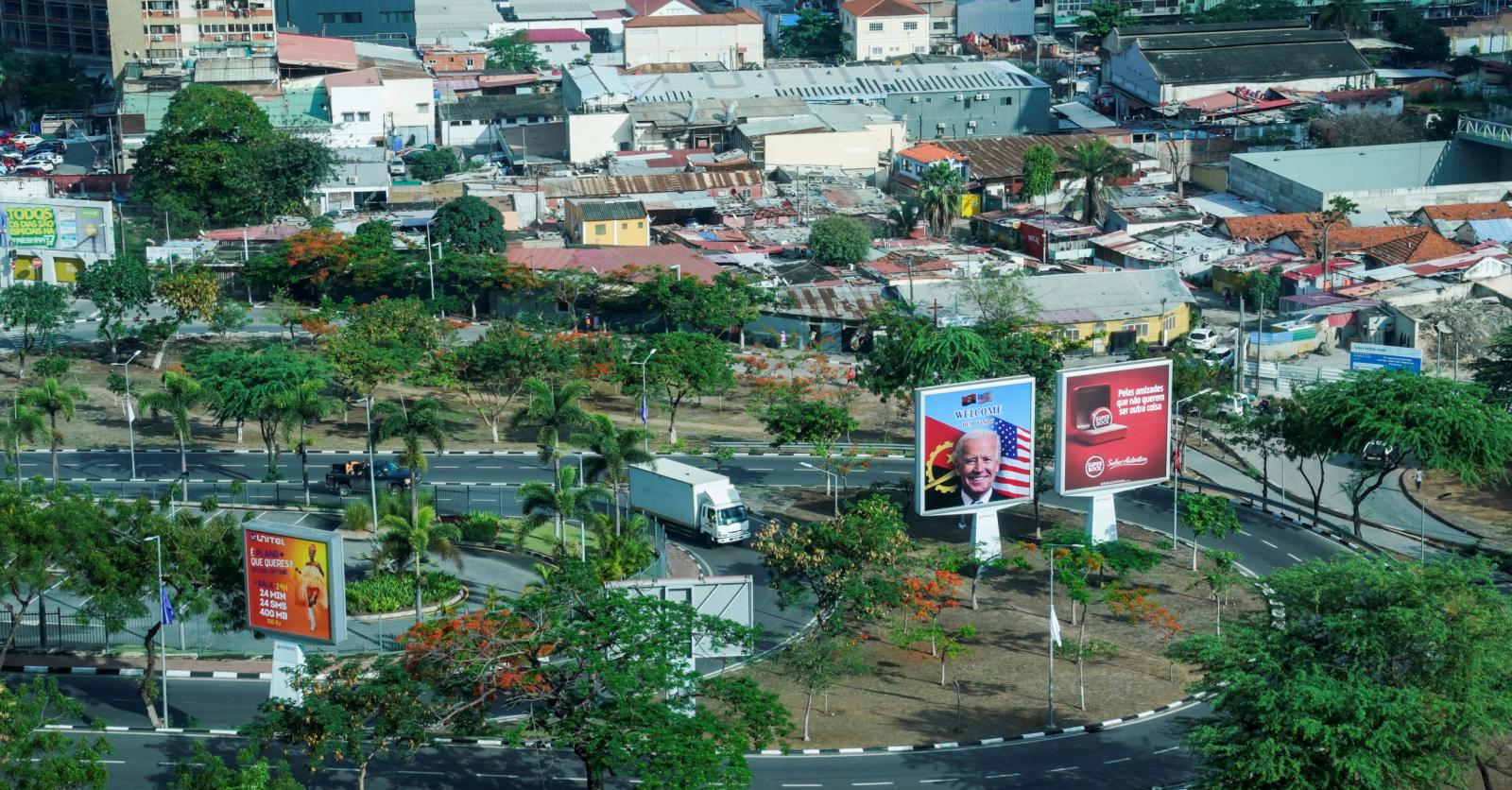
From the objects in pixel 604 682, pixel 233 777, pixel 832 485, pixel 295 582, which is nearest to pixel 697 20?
pixel 832 485

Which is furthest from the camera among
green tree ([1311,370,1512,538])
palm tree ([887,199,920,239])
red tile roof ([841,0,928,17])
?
red tile roof ([841,0,928,17])

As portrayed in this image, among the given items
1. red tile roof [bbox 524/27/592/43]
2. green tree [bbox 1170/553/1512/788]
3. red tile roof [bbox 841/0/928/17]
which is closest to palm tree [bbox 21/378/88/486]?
green tree [bbox 1170/553/1512/788]

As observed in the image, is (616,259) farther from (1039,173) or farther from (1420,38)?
(1420,38)

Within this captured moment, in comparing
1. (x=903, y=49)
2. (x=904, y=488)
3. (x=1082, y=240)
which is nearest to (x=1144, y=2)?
(x=903, y=49)

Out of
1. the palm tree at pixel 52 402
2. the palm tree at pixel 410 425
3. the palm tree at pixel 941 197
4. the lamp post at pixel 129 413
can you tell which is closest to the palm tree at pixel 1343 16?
the palm tree at pixel 941 197

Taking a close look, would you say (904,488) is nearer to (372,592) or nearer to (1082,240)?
(372,592)

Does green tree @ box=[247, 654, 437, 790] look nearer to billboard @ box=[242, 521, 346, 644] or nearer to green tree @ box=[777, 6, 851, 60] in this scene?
→ billboard @ box=[242, 521, 346, 644]
